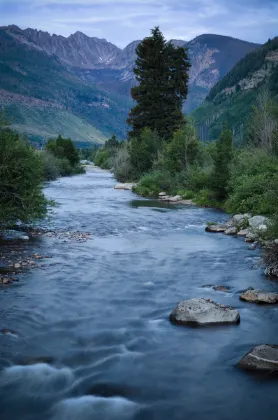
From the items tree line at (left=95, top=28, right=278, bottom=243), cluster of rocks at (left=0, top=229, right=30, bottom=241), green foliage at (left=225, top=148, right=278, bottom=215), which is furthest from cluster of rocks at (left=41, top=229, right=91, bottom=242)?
green foliage at (left=225, top=148, right=278, bottom=215)

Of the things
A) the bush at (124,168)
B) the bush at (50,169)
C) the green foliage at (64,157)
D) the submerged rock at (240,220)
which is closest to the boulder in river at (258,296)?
the submerged rock at (240,220)

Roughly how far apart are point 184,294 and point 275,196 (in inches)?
226

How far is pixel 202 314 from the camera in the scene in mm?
9961

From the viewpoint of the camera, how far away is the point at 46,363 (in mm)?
8016

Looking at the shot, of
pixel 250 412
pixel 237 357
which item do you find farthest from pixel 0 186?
pixel 250 412

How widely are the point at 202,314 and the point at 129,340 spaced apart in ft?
6.06

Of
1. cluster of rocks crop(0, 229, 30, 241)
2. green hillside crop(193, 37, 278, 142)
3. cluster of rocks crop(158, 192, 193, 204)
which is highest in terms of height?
green hillside crop(193, 37, 278, 142)

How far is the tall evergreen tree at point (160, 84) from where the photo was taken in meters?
55.3

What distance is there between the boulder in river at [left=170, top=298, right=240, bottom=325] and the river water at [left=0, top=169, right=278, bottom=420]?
24 centimetres

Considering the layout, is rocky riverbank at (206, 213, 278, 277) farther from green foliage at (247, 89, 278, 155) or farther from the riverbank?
green foliage at (247, 89, 278, 155)

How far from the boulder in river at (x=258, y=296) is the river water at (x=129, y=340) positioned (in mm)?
283

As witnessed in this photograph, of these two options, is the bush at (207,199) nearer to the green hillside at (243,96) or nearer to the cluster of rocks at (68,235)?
the cluster of rocks at (68,235)

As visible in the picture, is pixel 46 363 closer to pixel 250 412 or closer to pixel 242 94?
pixel 250 412

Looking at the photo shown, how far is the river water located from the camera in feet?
22.6
